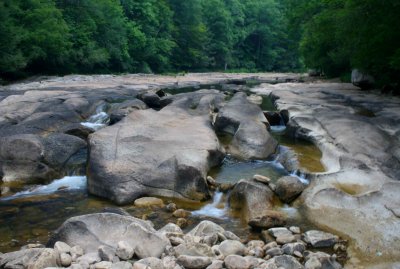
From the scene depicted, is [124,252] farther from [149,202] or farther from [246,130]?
[246,130]

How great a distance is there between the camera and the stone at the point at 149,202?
29.6 ft

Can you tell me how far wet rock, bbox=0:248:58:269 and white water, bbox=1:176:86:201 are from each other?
411 cm

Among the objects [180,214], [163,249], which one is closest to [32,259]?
[163,249]

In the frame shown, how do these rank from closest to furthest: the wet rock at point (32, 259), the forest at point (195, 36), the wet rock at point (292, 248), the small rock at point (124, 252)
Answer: the wet rock at point (32, 259), the small rock at point (124, 252), the wet rock at point (292, 248), the forest at point (195, 36)

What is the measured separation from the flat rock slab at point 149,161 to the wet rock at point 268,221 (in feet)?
6.36

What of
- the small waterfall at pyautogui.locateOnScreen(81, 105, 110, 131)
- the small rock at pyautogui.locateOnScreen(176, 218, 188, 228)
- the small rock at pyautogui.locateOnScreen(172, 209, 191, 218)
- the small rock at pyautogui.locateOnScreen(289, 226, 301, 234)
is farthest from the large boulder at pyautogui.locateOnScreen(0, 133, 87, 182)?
the small rock at pyautogui.locateOnScreen(289, 226, 301, 234)

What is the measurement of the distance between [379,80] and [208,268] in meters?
17.7

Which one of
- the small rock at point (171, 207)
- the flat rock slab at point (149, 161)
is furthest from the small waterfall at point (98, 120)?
the small rock at point (171, 207)

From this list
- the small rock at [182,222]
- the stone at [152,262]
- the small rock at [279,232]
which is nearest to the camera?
the stone at [152,262]

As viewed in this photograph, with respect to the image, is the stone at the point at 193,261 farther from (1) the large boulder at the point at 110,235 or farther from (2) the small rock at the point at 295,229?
(2) the small rock at the point at 295,229

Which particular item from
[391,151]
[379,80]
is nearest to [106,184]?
[391,151]

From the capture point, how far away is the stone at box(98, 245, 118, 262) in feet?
19.4

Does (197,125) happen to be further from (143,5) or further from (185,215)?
(143,5)

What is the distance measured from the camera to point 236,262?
6.03 metres
